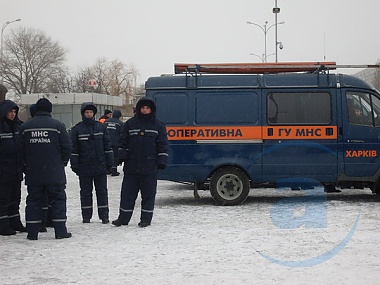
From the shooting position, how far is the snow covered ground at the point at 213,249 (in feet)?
20.7

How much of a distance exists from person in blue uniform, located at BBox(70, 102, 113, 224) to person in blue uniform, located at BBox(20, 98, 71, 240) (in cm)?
112

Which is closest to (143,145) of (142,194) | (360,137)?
(142,194)

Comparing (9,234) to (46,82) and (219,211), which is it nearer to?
(219,211)

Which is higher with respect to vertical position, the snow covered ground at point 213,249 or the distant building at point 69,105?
the distant building at point 69,105

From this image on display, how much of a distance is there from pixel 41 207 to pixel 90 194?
1391 mm

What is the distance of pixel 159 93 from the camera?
11656 millimetres

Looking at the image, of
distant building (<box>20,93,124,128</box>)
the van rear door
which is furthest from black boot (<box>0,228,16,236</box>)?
distant building (<box>20,93,124,128</box>)

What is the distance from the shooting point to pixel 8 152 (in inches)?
340

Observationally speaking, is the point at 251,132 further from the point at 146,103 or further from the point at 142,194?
the point at 142,194

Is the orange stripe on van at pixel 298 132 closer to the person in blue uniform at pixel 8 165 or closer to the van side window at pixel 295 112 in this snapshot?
the van side window at pixel 295 112

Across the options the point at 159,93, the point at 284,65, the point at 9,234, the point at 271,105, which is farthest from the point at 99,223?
the point at 284,65

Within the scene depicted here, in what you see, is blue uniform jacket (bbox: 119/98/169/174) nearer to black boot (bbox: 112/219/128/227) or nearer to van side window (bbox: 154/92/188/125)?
black boot (bbox: 112/219/128/227)

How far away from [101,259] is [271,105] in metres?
5.58

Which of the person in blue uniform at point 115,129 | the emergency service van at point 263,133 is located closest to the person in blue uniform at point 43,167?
the emergency service van at point 263,133
